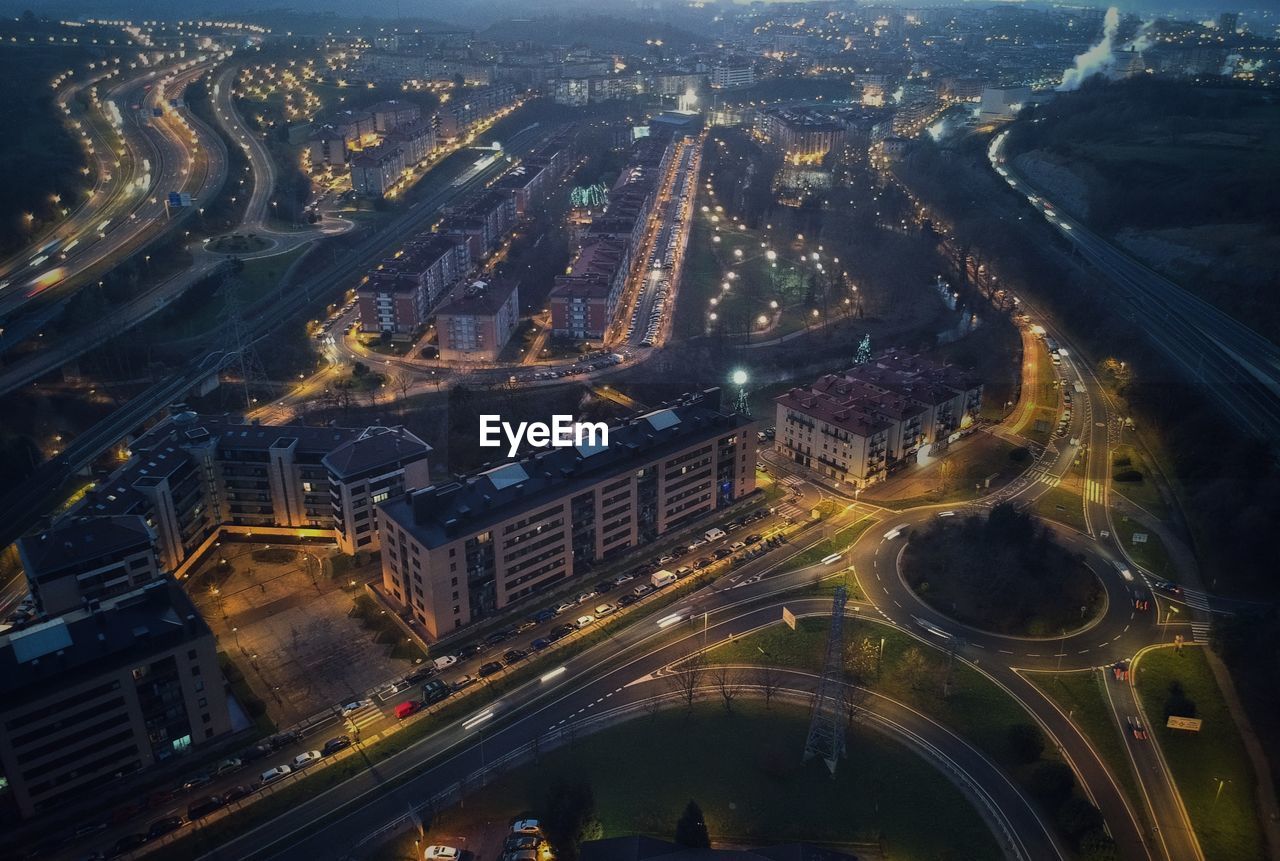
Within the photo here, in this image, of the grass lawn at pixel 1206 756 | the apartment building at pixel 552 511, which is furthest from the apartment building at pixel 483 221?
the grass lawn at pixel 1206 756

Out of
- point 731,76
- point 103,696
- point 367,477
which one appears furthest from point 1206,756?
point 731,76

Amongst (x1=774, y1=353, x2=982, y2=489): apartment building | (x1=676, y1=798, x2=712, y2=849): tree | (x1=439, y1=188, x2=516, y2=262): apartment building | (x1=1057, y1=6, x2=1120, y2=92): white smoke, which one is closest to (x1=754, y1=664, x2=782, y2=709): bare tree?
(x1=676, y1=798, x2=712, y2=849): tree

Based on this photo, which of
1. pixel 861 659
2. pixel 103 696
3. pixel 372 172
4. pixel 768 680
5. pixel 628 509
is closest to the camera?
pixel 103 696

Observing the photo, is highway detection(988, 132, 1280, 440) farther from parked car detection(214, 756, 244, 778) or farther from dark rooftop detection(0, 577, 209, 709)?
dark rooftop detection(0, 577, 209, 709)

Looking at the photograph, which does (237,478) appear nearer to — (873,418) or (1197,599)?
(873,418)

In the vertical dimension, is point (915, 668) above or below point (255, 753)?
above

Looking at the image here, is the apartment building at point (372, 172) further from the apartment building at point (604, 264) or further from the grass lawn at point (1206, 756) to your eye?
the grass lawn at point (1206, 756)
